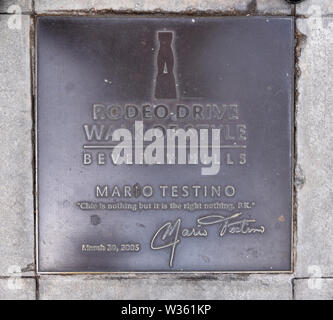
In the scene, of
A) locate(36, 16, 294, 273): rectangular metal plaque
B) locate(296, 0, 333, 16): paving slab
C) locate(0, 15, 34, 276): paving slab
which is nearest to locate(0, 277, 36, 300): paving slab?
locate(0, 15, 34, 276): paving slab

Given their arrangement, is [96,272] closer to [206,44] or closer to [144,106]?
[144,106]

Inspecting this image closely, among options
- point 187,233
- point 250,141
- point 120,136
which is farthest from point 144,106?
point 187,233

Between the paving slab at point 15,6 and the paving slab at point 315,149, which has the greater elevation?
the paving slab at point 15,6

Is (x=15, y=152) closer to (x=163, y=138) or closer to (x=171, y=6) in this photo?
(x=163, y=138)

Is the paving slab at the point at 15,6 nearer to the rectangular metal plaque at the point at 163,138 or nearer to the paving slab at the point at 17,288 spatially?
the rectangular metal plaque at the point at 163,138

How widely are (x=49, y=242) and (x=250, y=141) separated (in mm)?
1603

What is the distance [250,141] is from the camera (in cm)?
273

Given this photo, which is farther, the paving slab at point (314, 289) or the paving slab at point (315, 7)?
the paving slab at point (314, 289)
